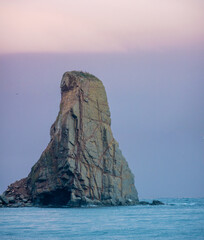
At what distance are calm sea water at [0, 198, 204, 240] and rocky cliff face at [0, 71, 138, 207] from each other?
6.11 metres

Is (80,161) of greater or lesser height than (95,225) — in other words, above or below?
above

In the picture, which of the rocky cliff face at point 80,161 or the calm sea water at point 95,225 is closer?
the calm sea water at point 95,225

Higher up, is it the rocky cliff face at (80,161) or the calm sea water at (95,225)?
the rocky cliff face at (80,161)

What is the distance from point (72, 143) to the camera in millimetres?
80062

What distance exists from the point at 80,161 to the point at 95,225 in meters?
23.1

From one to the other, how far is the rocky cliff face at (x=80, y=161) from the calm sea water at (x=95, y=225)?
6115 mm

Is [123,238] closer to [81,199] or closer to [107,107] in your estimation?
[81,199]

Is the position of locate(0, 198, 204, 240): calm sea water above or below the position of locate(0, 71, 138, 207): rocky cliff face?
below

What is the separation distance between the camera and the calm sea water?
49188mm

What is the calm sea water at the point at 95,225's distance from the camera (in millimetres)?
49188

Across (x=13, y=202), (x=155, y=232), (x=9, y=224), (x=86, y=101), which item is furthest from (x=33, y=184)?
(x=155, y=232)

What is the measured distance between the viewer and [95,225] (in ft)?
186

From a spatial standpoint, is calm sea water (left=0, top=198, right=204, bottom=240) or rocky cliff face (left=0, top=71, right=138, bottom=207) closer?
calm sea water (left=0, top=198, right=204, bottom=240)

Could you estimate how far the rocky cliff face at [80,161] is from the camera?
78562 mm
